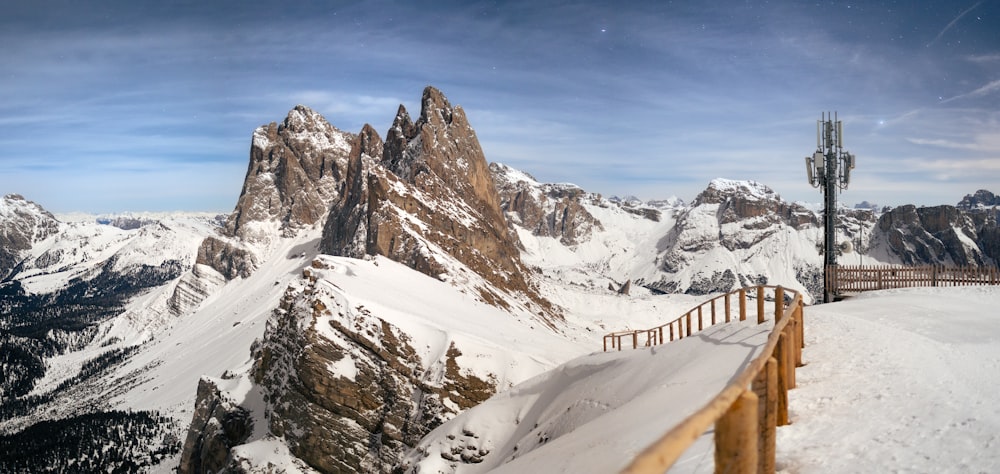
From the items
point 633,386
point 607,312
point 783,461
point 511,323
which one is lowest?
point 607,312

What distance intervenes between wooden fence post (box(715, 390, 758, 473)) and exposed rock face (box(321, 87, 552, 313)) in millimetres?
68267

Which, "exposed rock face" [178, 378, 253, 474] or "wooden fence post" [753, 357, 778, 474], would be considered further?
"exposed rock face" [178, 378, 253, 474]

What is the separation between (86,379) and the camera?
565 ft

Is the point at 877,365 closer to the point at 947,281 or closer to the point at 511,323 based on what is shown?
the point at 947,281

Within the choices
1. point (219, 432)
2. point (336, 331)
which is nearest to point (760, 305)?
point (336, 331)

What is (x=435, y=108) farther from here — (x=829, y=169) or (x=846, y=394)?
(x=846, y=394)

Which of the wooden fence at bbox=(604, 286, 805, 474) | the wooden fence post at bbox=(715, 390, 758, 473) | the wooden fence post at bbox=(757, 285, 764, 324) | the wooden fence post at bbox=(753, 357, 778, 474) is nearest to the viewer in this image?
the wooden fence at bbox=(604, 286, 805, 474)

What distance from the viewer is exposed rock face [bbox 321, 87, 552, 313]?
79.4 metres

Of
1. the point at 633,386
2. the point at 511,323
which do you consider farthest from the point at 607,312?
the point at 633,386

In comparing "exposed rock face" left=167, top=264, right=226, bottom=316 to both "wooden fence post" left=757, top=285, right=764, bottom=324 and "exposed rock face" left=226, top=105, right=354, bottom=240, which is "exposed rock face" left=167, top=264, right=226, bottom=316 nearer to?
"exposed rock face" left=226, top=105, right=354, bottom=240

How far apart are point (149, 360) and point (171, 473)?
90.0 meters

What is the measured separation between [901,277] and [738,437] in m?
30.4

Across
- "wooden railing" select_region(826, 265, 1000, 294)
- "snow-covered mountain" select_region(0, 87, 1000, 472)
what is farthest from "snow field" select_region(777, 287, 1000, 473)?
"snow-covered mountain" select_region(0, 87, 1000, 472)

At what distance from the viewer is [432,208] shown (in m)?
93.1
